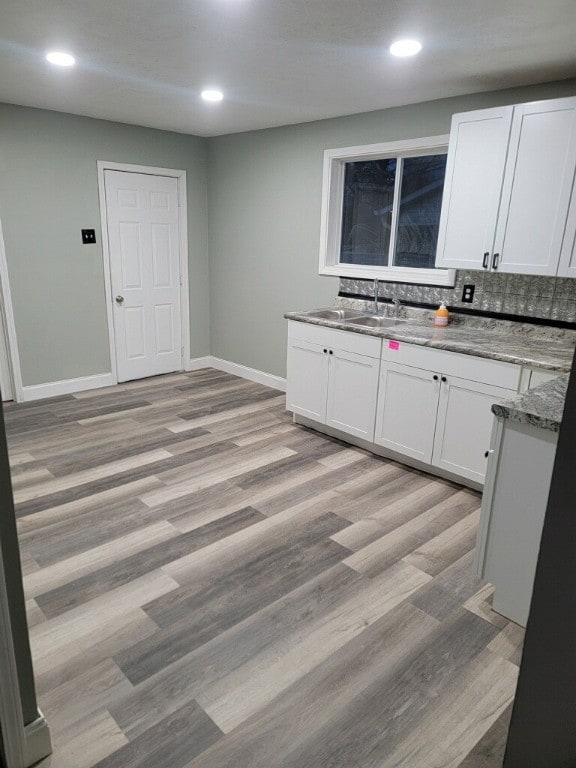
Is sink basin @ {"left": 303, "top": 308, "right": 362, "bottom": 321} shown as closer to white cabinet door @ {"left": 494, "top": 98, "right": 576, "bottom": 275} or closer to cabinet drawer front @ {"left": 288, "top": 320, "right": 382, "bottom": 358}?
cabinet drawer front @ {"left": 288, "top": 320, "right": 382, "bottom": 358}

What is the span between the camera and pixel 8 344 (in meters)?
4.50

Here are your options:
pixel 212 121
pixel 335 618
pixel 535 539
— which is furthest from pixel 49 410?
pixel 535 539

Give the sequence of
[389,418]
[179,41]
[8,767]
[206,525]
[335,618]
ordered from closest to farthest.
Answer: [8,767] < [335,618] < [179,41] < [206,525] < [389,418]

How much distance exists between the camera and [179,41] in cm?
262

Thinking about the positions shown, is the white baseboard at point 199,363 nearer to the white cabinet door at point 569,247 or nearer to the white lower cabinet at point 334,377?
the white lower cabinet at point 334,377

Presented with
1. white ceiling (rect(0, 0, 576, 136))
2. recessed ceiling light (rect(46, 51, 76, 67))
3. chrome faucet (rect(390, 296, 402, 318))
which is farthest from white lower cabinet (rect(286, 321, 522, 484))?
recessed ceiling light (rect(46, 51, 76, 67))

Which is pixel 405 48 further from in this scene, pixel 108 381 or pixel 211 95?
pixel 108 381

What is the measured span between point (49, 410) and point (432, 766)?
399cm

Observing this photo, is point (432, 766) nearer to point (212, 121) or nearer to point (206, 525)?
point (206, 525)

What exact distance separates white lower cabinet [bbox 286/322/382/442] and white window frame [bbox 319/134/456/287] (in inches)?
28.7

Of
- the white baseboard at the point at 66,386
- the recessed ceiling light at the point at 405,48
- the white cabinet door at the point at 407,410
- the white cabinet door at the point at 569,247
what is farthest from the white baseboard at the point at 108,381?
the recessed ceiling light at the point at 405,48

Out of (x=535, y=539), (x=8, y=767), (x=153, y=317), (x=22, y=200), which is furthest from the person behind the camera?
(x=153, y=317)

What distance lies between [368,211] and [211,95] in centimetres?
153

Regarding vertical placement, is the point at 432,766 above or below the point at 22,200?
below
